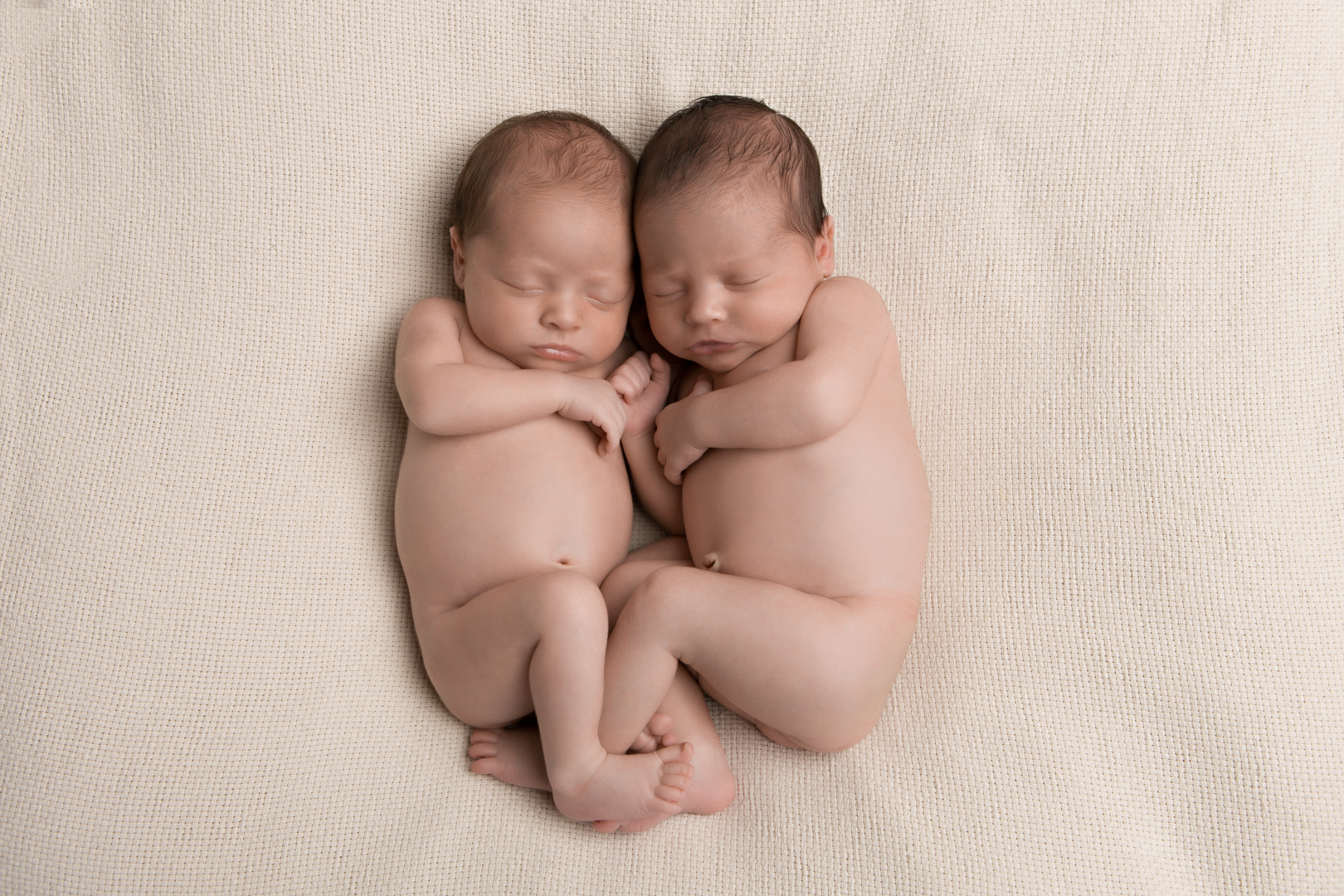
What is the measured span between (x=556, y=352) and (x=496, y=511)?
327 mm

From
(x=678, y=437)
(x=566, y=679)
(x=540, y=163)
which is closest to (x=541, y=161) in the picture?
(x=540, y=163)

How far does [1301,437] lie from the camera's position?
157 cm

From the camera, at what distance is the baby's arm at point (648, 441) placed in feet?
5.94

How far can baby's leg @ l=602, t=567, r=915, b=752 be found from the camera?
4.76 feet

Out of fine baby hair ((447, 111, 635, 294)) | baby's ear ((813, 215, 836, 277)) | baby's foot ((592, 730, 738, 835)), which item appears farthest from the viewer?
baby's ear ((813, 215, 836, 277))

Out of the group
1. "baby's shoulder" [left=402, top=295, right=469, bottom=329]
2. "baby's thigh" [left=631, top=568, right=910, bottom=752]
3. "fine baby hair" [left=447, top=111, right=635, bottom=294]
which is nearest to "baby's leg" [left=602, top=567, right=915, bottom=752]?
"baby's thigh" [left=631, top=568, right=910, bottom=752]

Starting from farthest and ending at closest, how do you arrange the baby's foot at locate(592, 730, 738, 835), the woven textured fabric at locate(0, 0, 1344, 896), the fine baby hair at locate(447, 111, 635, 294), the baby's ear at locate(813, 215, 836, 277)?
the baby's ear at locate(813, 215, 836, 277), the fine baby hair at locate(447, 111, 635, 294), the baby's foot at locate(592, 730, 738, 835), the woven textured fabric at locate(0, 0, 1344, 896)

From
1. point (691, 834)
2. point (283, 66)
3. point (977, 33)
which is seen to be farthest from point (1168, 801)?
point (283, 66)

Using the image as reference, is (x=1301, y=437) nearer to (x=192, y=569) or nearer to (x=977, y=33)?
(x=977, y=33)

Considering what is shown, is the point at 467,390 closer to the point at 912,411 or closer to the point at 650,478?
the point at 650,478

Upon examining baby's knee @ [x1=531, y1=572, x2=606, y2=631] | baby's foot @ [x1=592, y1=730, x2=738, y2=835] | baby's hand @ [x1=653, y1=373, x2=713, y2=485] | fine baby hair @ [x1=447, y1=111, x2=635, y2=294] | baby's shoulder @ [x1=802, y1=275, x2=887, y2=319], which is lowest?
baby's foot @ [x1=592, y1=730, x2=738, y2=835]

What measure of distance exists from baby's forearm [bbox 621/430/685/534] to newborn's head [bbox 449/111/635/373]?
0.21m

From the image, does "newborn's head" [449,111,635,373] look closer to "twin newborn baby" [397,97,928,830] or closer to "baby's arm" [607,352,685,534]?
"twin newborn baby" [397,97,928,830]

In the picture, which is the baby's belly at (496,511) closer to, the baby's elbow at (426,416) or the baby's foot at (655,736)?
the baby's elbow at (426,416)
